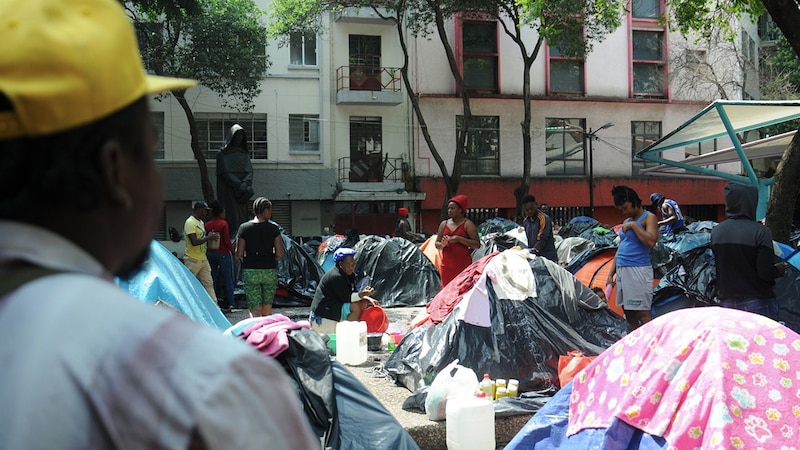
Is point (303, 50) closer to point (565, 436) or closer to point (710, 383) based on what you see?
point (565, 436)

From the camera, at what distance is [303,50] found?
28219 millimetres

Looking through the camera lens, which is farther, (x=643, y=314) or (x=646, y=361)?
(x=643, y=314)

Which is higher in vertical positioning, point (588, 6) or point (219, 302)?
point (588, 6)

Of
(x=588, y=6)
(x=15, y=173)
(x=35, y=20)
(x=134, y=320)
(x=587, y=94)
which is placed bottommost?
(x=134, y=320)

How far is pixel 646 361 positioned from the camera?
3.51 m

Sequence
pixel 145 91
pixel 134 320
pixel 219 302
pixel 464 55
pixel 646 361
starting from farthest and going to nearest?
pixel 464 55 < pixel 219 302 < pixel 646 361 < pixel 145 91 < pixel 134 320

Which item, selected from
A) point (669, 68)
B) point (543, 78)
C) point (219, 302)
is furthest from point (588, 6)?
point (219, 302)

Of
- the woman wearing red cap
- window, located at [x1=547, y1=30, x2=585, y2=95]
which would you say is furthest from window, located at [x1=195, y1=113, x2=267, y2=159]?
the woman wearing red cap

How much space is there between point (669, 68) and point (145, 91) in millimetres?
33938

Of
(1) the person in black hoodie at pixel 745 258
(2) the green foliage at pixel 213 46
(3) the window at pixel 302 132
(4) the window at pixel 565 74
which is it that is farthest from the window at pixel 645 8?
(1) the person in black hoodie at pixel 745 258

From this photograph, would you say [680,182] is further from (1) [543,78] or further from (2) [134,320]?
(2) [134,320]

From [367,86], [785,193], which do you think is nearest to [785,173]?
[785,193]

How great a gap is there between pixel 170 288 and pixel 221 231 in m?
5.09

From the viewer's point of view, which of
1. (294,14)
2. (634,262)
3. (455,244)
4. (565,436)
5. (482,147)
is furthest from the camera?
(482,147)
